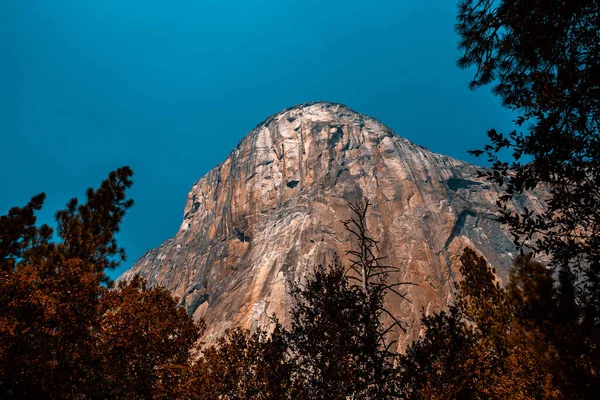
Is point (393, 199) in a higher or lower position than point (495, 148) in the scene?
higher

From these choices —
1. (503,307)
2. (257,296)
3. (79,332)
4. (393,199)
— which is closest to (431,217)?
(393,199)

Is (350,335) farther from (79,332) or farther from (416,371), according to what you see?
(79,332)

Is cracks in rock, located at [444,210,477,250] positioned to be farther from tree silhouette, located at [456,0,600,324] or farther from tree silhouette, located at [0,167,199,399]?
tree silhouette, located at [456,0,600,324]

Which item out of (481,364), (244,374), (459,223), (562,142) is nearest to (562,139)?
(562,142)

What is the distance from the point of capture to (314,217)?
7625 centimetres

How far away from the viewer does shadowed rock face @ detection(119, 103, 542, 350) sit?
65688 mm

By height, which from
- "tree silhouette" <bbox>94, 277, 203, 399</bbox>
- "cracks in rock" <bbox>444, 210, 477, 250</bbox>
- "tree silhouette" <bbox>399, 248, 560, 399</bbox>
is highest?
"cracks in rock" <bbox>444, 210, 477, 250</bbox>

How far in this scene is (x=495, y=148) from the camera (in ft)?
19.5

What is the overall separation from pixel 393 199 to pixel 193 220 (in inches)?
2407

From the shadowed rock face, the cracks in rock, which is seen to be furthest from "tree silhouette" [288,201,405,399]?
the cracks in rock

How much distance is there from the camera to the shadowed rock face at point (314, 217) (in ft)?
216

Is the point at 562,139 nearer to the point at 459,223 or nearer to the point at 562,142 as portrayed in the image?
the point at 562,142

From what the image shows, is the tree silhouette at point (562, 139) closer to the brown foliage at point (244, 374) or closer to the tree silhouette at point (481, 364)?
the tree silhouette at point (481, 364)

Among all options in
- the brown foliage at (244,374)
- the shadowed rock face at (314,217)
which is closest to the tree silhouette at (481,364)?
the brown foliage at (244,374)
